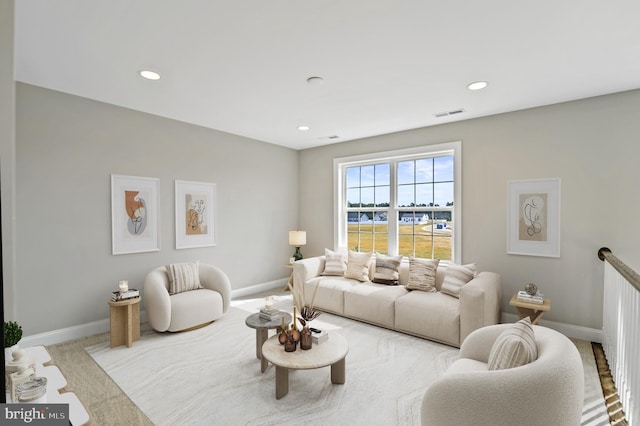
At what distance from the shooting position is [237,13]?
2008mm

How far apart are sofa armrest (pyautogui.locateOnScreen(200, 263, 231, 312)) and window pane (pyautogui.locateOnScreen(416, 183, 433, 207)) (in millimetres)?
3035

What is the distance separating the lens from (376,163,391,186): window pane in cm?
511

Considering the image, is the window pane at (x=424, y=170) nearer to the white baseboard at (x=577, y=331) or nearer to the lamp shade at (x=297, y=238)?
the lamp shade at (x=297, y=238)

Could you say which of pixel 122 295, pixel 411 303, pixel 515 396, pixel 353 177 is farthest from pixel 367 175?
pixel 515 396

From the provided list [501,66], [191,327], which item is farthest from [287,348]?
[501,66]

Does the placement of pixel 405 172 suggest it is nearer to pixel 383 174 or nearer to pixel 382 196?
pixel 383 174

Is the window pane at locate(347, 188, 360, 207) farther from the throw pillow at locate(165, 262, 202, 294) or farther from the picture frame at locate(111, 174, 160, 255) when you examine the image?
the picture frame at locate(111, 174, 160, 255)

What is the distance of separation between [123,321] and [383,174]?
408cm

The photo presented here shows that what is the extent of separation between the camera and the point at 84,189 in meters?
3.53

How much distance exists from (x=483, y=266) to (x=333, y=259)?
6.94 ft

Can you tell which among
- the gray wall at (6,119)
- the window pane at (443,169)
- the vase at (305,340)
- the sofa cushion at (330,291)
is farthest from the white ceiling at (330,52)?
the sofa cushion at (330,291)

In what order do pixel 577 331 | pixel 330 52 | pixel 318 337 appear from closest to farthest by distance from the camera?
pixel 330 52 → pixel 318 337 → pixel 577 331

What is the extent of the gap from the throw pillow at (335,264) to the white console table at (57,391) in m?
3.48

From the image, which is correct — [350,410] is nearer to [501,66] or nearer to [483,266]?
[483,266]
